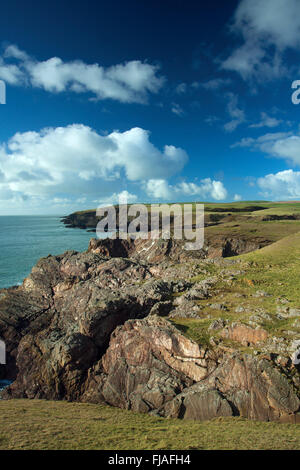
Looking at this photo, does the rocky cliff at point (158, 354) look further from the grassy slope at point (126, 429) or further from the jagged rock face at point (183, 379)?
the grassy slope at point (126, 429)

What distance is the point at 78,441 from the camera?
18.8 meters

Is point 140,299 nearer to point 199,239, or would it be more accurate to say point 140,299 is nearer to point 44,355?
point 44,355

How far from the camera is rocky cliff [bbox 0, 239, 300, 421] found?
22750 mm

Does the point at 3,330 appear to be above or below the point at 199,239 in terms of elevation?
below

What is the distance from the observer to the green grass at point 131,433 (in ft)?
58.7

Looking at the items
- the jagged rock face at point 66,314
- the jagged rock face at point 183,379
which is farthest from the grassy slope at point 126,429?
the jagged rock face at point 66,314

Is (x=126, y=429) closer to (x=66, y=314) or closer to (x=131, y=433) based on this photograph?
(x=131, y=433)

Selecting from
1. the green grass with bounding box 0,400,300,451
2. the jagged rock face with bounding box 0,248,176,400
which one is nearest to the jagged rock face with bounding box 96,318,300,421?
the green grass with bounding box 0,400,300,451

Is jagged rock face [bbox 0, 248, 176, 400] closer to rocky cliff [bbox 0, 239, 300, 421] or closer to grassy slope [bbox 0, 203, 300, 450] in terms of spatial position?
rocky cliff [bbox 0, 239, 300, 421]

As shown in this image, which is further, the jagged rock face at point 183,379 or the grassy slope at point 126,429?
the jagged rock face at point 183,379

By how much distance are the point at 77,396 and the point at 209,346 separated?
55.9 ft

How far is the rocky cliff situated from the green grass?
5.64 feet

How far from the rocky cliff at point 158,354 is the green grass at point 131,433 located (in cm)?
172
